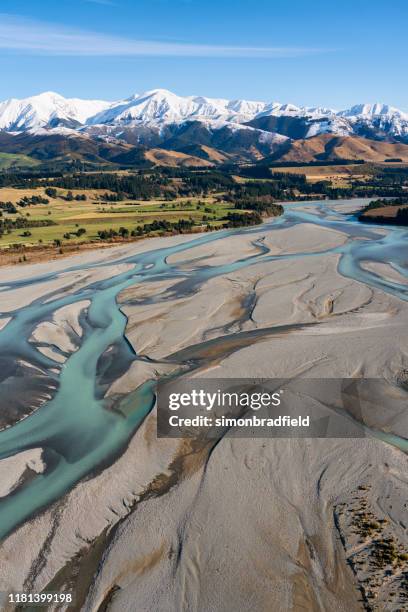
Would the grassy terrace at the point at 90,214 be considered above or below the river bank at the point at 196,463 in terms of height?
above

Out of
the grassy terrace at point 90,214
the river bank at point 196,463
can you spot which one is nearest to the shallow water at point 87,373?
the river bank at point 196,463

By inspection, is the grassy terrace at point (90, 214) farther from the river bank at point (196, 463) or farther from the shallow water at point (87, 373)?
the river bank at point (196, 463)

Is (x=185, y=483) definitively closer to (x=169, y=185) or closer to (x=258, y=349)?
(x=258, y=349)

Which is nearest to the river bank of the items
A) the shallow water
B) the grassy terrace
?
the shallow water

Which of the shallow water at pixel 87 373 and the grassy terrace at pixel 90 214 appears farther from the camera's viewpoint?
the grassy terrace at pixel 90 214

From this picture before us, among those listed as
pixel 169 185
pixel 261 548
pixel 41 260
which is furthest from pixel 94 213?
pixel 261 548

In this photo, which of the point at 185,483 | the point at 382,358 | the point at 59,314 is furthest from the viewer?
the point at 59,314

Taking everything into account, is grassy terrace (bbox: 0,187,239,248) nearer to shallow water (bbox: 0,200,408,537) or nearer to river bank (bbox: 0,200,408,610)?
shallow water (bbox: 0,200,408,537)

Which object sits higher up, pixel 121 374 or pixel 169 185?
pixel 169 185

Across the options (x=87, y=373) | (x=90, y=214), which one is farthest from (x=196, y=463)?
(x=90, y=214)
